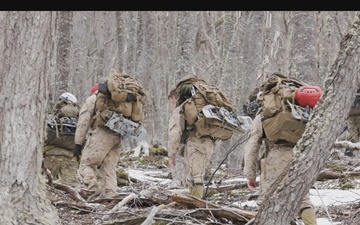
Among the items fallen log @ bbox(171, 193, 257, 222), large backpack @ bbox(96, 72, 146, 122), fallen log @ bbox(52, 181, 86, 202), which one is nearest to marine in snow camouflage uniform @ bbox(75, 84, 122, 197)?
large backpack @ bbox(96, 72, 146, 122)

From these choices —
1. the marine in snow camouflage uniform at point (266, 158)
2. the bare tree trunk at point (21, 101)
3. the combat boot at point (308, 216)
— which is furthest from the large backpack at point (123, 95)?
the bare tree trunk at point (21, 101)

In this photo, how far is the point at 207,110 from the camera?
7.42 metres

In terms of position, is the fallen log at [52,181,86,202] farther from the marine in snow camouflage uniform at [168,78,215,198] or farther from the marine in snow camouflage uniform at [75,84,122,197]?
the marine in snow camouflage uniform at [168,78,215,198]

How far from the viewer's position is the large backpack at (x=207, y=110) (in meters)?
7.50

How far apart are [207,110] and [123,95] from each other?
3.62 ft

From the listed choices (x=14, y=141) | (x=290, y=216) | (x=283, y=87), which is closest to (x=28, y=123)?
(x=14, y=141)

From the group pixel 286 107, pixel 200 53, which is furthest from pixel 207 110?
pixel 200 53

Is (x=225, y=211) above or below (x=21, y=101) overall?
below

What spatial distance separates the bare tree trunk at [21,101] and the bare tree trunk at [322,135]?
1.65 metres

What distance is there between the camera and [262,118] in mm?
5988

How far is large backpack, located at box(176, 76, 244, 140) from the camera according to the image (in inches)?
295

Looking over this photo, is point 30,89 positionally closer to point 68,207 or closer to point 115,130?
point 68,207

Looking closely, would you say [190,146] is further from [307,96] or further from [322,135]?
[322,135]
